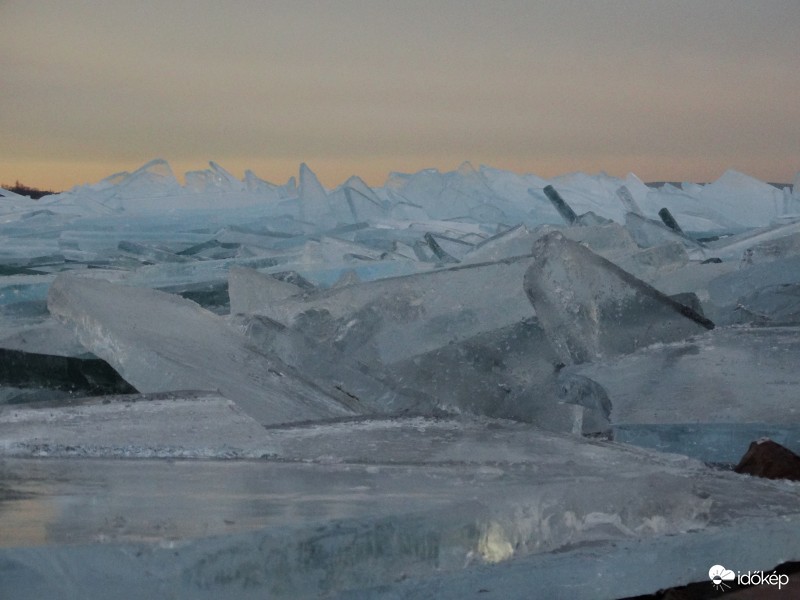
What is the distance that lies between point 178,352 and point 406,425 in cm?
53

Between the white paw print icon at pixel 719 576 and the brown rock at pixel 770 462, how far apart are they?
354mm

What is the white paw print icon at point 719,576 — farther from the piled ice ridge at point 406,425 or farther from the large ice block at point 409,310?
the large ice block at point 409,310

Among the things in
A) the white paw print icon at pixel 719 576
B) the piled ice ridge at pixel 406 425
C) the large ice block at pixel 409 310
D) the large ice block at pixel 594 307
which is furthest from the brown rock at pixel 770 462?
the large ice block at pixel 409 310

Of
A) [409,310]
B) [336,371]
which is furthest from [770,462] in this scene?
[409,310]

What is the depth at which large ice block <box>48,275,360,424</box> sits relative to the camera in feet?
5.92

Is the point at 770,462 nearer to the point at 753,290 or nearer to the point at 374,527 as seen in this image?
the point at 374,527

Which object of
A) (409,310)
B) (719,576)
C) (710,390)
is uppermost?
(409,310)

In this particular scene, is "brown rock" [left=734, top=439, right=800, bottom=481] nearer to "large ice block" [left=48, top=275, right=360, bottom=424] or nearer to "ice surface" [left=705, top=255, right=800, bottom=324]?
"large ice block" [left=48, top=275, right=360, bottom=424]

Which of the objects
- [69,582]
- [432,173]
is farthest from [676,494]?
[432,173]

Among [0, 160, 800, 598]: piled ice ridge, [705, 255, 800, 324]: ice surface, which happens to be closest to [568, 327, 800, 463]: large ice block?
[0, 160, 800, 598]: piled ice ridge

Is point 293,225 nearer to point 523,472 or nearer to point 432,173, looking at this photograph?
point 432,173

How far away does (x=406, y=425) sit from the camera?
64.5 inches

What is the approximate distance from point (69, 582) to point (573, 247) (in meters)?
1.57

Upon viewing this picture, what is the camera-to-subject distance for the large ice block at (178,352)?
5.92 ft
